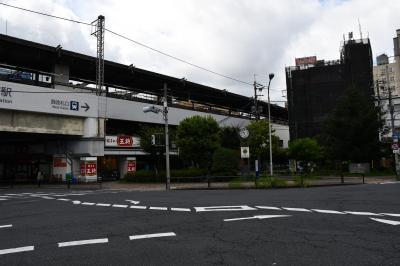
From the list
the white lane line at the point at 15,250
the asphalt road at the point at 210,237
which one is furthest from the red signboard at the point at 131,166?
the white lane line at the point at 15,250

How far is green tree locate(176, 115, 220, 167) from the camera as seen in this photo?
37.4 metres

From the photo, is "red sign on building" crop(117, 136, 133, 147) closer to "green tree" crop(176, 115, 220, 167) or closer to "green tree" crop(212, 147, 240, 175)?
"green tree" crop(176, 115, 220, 167)

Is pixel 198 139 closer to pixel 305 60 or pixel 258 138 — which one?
pixel 258 138

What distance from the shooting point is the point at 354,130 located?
44219 millimetres

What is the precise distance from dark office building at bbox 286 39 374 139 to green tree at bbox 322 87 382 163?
51.8 feet

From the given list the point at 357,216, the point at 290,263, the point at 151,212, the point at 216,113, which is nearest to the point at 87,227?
the point at 151,212

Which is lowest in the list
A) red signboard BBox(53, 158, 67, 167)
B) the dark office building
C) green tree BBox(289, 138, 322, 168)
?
red signboard BBox(53, 158, 67, 167)

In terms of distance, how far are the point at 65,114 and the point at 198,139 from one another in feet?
43.0

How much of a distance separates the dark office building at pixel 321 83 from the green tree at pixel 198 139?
99.9 ft

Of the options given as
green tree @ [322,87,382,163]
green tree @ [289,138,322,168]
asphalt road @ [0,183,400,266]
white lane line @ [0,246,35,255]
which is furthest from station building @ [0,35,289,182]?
white lane line @ [0,246,35,255]

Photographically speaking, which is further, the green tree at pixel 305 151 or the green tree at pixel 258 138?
the green tree at pixel 258 138

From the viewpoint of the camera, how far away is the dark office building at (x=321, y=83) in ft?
203

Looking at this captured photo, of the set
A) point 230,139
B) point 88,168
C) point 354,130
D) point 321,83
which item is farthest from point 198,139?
point 321,83

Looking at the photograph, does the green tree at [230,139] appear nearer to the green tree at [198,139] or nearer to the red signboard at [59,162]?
the green tree at [198,139]
